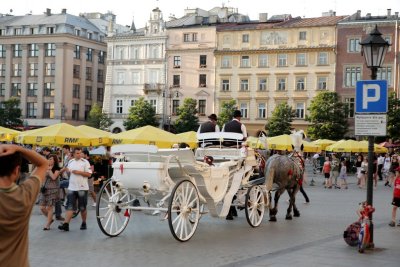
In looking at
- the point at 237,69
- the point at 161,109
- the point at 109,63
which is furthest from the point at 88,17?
the point at 237,69

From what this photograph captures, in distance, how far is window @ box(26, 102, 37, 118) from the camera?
83.8 meters

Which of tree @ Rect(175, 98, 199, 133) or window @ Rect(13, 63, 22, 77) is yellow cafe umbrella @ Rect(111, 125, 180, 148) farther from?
window @ Rect(13, 63, 22, 77)

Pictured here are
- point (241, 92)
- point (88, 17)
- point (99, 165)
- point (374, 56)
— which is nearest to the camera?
point (374, 56)

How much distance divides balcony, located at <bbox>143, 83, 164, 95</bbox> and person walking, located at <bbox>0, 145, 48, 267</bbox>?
7365cm

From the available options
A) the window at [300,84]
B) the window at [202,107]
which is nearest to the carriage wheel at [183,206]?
the window at [300,84]

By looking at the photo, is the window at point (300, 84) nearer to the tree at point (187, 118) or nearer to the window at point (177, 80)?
the tree at point (187, 118)

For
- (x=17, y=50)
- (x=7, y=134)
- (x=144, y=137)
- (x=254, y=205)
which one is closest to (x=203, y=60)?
(x=17, y=50)

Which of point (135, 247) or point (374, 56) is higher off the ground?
point (374, 56)

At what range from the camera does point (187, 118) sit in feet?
236

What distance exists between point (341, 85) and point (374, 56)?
59.0 meters

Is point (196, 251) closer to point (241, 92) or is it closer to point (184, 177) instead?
point (184, 177)

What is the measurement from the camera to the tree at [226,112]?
69688 millimetres

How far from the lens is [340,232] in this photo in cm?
1412

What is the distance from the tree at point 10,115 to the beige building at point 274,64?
21.8 m
